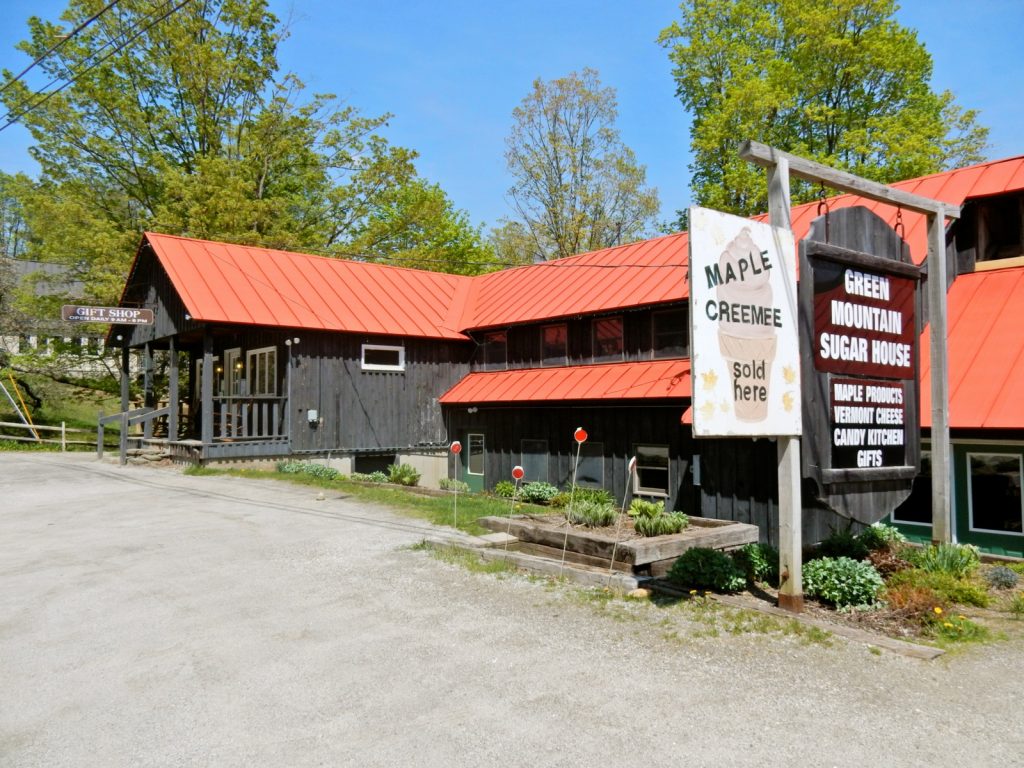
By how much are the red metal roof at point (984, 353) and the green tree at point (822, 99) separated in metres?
15.0

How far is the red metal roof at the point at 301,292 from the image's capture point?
20.9 metres

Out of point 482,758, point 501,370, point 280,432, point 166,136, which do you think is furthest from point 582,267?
point 166,136

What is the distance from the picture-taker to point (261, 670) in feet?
19.3

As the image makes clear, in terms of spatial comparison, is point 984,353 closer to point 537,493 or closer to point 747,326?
point 747,326

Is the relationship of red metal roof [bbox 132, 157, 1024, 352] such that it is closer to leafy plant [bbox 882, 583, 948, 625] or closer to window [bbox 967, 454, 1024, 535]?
window [bbox 967, 454, 1024, 535]

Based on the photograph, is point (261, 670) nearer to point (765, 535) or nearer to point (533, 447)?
point (765, 535)

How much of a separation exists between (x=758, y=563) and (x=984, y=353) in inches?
281

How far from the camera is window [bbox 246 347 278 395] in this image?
2258cm

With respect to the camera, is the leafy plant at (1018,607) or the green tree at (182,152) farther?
the green tree at (182,152)

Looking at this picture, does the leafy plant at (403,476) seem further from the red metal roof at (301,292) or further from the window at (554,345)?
the window at (554,345)

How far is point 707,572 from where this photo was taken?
26.5ft

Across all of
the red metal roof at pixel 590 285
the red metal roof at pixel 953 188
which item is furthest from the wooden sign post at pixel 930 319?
the red metal roof at pixel 590 285

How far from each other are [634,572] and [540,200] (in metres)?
35.1

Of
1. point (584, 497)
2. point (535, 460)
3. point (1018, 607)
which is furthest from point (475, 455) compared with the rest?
point (1018, 607)
